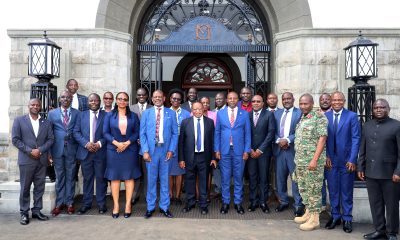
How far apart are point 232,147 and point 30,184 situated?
2.92m

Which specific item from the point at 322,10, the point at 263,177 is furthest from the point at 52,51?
the point at 322,10

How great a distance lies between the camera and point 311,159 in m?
4.79

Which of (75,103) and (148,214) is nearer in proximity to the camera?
(148,214)

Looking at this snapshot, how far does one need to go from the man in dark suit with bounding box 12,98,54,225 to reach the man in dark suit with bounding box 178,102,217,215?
1.90 meters

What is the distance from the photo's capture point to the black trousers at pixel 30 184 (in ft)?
16.6

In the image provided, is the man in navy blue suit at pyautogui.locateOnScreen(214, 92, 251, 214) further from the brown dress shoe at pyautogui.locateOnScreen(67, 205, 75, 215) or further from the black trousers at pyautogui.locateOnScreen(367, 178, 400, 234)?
the brown dress shoe at pyautogui.locateOnScreen(67, 205, 75, 215)

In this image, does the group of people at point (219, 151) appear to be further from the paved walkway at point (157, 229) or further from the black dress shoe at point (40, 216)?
the paved walkway at point (157, 229)

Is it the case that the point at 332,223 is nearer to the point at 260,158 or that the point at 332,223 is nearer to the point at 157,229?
the point at 260,158

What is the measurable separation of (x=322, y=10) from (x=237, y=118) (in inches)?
120

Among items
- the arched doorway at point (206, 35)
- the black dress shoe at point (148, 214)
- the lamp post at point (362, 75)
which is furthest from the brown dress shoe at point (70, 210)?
the lamp post at point (362, 75)

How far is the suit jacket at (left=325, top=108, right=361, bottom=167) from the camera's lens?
4.84 m

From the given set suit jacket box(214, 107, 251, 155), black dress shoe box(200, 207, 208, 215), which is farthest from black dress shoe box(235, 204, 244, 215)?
suit jacket box(214, 107, 251, 155)

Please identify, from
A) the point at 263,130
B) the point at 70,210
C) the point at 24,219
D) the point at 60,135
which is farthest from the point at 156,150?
the point at 24,219

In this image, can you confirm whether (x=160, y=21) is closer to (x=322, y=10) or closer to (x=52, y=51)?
(x=52, y=51)
